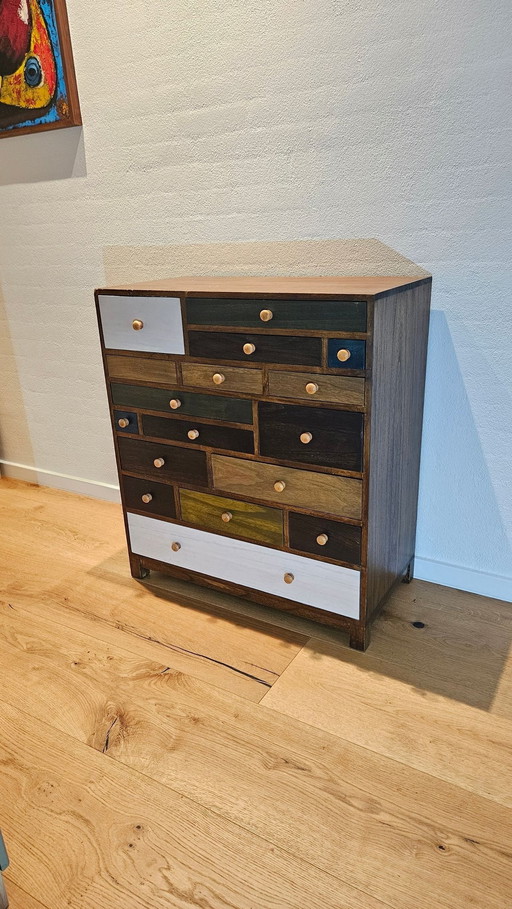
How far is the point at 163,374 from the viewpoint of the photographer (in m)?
1.67

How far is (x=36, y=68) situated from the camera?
2117mm

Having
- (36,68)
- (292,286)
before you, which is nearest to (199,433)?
(292,286)

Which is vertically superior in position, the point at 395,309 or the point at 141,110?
the point at 141,110

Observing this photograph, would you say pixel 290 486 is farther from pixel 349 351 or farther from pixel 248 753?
pixel 248 753

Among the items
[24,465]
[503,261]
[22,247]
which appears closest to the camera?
[503,261]

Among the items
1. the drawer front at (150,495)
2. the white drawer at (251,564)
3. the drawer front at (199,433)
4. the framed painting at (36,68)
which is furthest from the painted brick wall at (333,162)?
the drawer front at (150,495)

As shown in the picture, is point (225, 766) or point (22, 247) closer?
point (225, 766)

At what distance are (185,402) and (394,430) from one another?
0.54 metres

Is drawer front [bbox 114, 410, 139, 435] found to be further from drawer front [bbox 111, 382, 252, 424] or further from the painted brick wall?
the painted brick wall

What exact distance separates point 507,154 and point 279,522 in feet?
3.37

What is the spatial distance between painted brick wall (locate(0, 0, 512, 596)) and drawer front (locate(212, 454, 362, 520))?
1.43ft

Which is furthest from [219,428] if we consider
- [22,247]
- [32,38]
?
[32,38]

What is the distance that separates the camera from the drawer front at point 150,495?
5.98 ft

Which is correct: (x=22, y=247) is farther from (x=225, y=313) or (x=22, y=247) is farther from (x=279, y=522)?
(x=279, y=522)
